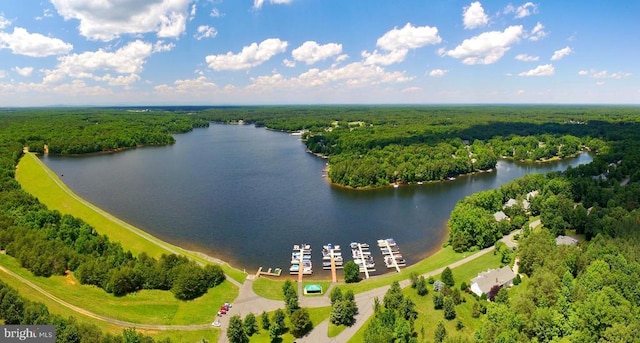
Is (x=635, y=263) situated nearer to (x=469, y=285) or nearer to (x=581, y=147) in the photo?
(x=469, y=285)

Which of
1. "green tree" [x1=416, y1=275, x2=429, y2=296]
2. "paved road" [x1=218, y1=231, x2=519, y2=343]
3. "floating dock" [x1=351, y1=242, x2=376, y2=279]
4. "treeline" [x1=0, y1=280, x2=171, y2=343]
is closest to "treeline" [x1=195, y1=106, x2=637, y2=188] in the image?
"floating dock" [x1=351, y1=242, x2=376, y2=279]

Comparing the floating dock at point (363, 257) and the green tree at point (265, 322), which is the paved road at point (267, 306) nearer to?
the green tree at point (265, 322)

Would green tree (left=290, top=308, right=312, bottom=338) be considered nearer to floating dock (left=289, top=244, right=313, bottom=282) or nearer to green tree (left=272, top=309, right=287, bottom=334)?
green tree (left=272, top=309, right=287, bottom=334)

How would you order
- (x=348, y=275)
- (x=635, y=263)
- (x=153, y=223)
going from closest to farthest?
(x=635, y=263) < (x=348, y=275) < (x=153, y=223)

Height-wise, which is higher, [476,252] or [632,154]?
[632,154]

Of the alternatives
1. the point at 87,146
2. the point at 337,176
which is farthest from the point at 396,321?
the point at 87,146

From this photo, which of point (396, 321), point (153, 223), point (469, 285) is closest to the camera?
point (396, 321)

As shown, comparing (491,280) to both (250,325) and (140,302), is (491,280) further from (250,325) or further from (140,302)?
(140,302)
